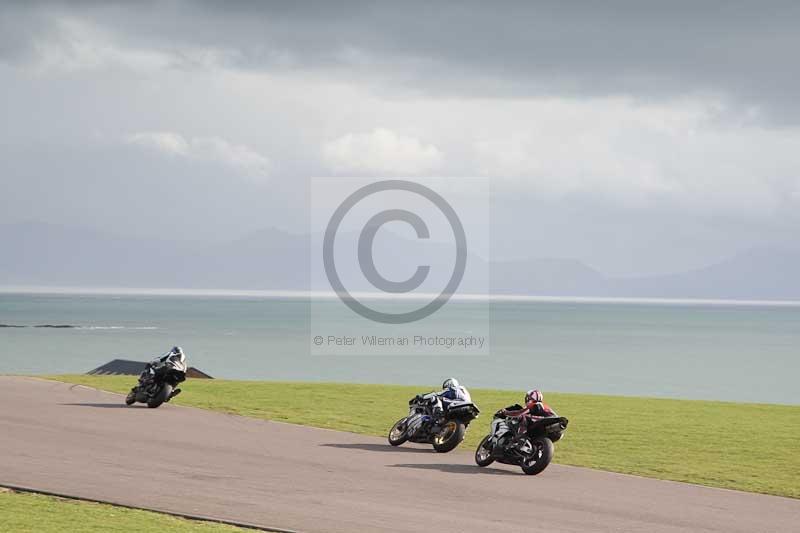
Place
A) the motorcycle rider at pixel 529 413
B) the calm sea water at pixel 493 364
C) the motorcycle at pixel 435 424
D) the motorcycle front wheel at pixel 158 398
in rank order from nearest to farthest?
the motorcycle rider at pixel 529 413 < the motorcycle at pixel 435 424 < the motorcycle front wheel at pixel 158 398 < the calm sea water at pixel 493 364

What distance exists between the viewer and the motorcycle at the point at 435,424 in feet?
77.7

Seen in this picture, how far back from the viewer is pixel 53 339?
180 metres

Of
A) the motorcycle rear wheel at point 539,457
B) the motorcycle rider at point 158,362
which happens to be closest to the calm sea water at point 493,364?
the motorcycle rider at point 158,362

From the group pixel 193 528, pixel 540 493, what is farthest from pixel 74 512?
pixel 540 493

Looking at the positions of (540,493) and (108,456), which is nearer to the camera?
(540,493)

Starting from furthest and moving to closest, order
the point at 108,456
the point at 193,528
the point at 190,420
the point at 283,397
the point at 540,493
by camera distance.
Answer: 1. the point at 283,397
2. the point at 190,420
3. the point at 108,456
4. the point at 540,493
5. the point at 193,528

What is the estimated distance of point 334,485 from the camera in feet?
59.8

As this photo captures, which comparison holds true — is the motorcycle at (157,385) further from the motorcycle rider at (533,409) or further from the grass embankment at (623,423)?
the motorcycle rider at (533,409)

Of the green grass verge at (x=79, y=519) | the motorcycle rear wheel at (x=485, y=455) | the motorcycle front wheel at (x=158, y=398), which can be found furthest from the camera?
the motorcycle front wheel at (x=158, y=398)

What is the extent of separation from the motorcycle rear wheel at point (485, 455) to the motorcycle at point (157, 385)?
12.0 meters

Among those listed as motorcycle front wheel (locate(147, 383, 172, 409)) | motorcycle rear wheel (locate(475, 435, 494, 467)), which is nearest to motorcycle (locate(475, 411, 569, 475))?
motorcycle rear wheel (locate(475, 435, 494, 467))

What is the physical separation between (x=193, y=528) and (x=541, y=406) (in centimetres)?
938

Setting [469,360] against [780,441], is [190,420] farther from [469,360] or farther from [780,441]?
[469,360]

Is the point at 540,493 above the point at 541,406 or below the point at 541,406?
below
